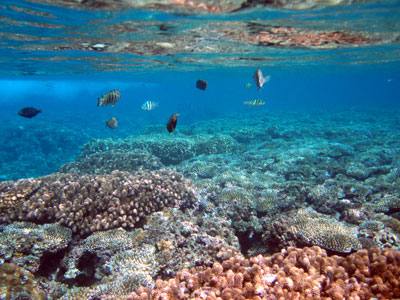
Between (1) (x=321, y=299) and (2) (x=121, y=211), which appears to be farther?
(2) (x=121, y=211)

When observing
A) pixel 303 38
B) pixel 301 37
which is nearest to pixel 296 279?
pixel 301 37

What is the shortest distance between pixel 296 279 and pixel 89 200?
16.9 ft

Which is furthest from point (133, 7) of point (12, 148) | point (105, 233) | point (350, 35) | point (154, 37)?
point (12, 148)

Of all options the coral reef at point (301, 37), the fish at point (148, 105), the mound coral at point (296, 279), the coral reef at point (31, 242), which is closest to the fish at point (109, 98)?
the fish at point (148, 105)

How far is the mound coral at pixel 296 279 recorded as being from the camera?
321 centimetres

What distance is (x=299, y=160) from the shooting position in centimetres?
1377

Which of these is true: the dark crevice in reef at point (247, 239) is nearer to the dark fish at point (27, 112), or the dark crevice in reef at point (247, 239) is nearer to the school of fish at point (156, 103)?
the school of fish at point (156, 103)

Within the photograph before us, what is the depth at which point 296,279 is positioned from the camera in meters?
3.48

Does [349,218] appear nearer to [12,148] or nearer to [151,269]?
[151,269]

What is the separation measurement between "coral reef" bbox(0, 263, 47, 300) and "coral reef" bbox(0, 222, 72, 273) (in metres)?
0.96

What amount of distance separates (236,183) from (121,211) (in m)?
5.16

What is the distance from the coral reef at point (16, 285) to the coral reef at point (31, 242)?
3.14 feet

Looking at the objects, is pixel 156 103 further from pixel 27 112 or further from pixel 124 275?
pixel 124 275

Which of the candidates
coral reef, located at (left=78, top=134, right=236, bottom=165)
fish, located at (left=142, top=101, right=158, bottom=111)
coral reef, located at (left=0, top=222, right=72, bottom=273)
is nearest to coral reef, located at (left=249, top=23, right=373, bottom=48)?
coral reef, located at (left=78, top=134, right=236, bottom=165)
